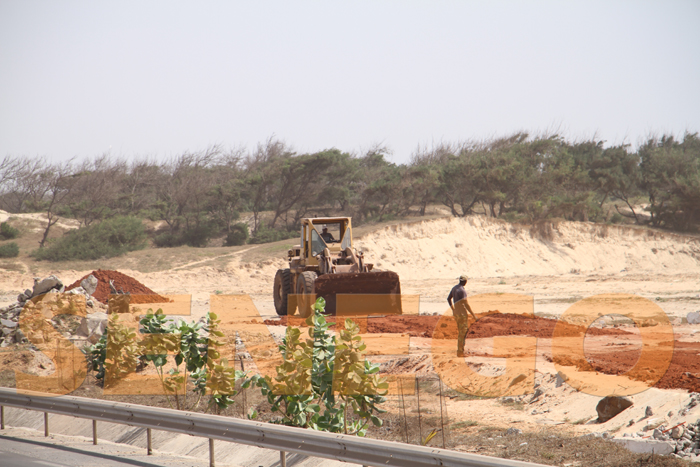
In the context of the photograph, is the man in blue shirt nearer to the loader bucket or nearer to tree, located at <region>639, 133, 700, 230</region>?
the loader bucket

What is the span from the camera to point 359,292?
603 inches

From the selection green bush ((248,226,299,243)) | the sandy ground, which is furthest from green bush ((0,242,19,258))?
green bush ((248,226,299,243))

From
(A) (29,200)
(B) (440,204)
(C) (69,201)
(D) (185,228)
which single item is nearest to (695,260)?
(B) (440,204)

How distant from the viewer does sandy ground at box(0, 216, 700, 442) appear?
787 centimetres

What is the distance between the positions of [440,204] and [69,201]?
92.6 ft

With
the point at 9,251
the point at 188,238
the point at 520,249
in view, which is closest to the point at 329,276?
the point at 9,251

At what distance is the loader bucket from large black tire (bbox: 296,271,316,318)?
0.94ft

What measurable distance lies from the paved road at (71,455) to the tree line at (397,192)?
33.4 meters

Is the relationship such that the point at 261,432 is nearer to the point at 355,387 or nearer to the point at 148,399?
the point at 355,387

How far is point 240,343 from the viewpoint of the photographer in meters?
11.9

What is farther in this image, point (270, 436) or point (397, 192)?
point (397, 192)

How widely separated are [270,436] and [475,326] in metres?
8.81

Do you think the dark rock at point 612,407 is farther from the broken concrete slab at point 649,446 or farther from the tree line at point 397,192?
the tree line at point 397,192

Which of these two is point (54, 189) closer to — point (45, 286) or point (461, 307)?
point (45, 286)
